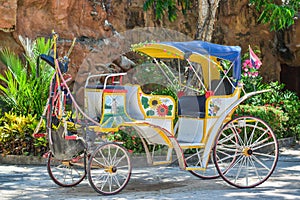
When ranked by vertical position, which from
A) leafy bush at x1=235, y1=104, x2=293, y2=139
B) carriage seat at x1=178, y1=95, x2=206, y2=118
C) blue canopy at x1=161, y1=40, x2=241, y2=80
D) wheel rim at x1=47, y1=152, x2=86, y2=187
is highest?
blue canopy at x1=161, y1=40, x2=241, y2=80

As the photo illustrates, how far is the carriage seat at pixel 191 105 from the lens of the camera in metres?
8.40

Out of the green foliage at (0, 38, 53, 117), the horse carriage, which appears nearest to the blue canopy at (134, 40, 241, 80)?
the horse carriage

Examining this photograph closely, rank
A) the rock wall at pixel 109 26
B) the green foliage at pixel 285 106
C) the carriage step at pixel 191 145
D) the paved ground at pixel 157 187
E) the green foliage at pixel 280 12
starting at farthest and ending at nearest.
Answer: the rock wall at pixel 109 26, the green foliage at pixel 280 12, the green foliage at pixel 285 106, the carriage step at pixel 191 145, the paved ground at pixel 157 187

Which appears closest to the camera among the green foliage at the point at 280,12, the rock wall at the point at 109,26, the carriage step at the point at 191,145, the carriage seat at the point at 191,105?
the carriage step at the point at 191,145

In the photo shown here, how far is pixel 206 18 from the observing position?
1248cm

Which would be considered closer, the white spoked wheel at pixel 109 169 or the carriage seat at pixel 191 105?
the white spoked wheel at pixel 109 169

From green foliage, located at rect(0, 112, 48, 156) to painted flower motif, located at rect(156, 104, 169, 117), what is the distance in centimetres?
303

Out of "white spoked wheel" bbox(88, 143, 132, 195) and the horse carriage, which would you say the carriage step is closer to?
the horse carriage

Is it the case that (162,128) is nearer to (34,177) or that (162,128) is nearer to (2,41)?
(34,177)

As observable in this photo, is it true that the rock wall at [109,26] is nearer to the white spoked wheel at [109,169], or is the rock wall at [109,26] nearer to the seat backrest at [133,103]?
the seat backrest at [133,103]

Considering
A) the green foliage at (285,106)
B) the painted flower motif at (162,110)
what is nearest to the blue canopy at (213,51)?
the painted flower motif at (162,110)

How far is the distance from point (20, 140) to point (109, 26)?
5.44m

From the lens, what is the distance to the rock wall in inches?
540

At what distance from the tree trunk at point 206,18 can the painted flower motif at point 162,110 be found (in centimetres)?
476
